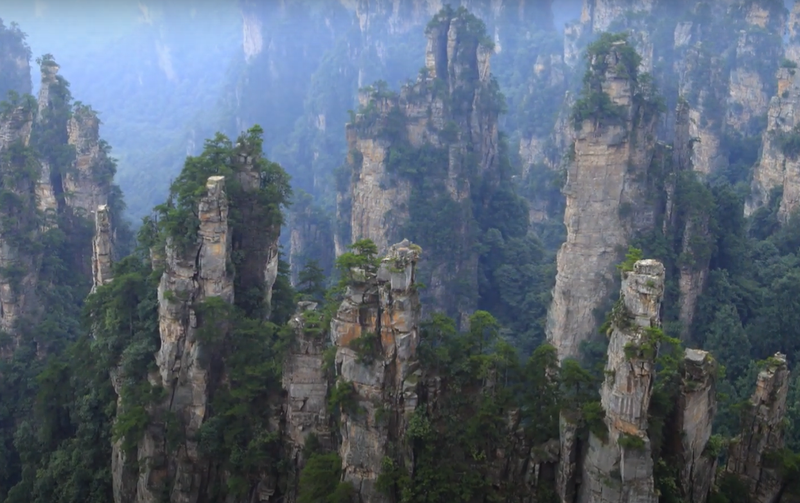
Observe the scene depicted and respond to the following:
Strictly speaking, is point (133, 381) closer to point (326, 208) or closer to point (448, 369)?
point (448, 369)

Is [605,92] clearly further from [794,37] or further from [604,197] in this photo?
[794,37]

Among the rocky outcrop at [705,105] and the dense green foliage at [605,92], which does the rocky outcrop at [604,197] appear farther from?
the rocky outcrop at [705,105]

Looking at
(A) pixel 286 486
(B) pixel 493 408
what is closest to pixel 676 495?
(B) pixel 493 408

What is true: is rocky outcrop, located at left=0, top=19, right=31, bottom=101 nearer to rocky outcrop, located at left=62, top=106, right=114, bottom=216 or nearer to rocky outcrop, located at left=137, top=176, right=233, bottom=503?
rocky outcrop, located at left=62, top=106, right=114, bottom=216

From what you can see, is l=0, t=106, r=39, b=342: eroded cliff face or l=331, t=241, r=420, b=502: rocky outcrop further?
l=0, t=106, r=39, b=342: eroded cliff face

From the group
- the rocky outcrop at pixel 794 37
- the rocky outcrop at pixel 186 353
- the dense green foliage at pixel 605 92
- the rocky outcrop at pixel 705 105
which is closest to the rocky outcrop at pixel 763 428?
the rocky outcrop at pixel 186 353

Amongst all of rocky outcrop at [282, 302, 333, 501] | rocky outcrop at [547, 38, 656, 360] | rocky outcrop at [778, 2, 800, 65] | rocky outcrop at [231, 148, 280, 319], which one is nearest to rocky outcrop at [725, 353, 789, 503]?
rocky outcrop at [282, 302, 333, 501]

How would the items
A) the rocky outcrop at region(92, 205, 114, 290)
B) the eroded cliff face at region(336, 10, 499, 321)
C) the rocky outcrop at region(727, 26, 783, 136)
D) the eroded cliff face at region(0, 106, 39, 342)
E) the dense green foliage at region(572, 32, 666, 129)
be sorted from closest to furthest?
the rocky outcrop at region(92, 205, 114, 290)
the eroded cliff face at region(0, 106, 39, 342)
the dense green foliage at region(572, 32, 666, 129)
the eroded cliff face at region(336, 10, 499, 321)
the rocky outcrop at region(727, 26, 783, 136)

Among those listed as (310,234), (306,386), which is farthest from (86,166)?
(306,386)
